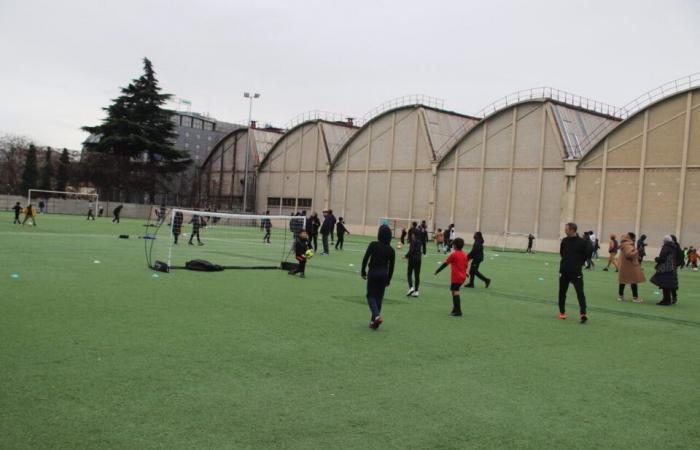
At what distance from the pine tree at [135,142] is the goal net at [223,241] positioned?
42.9m

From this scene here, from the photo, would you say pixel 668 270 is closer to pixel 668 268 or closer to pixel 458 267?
pixel 668 268

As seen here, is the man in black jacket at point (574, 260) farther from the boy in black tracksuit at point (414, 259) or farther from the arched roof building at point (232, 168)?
the arched roof building at point (232, 168)

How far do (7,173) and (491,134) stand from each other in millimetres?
69370

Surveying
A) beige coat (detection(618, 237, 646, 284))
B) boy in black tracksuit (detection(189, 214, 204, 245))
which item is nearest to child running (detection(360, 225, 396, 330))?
beige coat (detection(618, 237, 646, 284))

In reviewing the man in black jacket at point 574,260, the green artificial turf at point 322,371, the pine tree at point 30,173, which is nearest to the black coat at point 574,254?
the man in black jacket at point 574,260

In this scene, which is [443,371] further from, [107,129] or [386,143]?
[107,129]

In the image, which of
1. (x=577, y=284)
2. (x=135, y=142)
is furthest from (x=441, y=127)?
(x=577, y=284)

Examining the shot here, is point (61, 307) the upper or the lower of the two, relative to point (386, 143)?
lower

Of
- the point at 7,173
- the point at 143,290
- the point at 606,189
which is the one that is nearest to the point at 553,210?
the point at 606,189

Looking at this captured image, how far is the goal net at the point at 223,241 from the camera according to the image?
21.1 meters

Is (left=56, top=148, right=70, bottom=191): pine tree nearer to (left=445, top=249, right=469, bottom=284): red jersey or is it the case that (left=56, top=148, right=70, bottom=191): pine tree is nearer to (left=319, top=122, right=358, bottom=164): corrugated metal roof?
(left=319, top=122, right=358, bottom=164): corrugated metal roof

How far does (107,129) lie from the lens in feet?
243

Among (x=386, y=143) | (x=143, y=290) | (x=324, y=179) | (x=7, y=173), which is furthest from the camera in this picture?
(x=7, y=173)

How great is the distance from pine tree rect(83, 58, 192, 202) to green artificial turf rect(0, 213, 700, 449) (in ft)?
205
